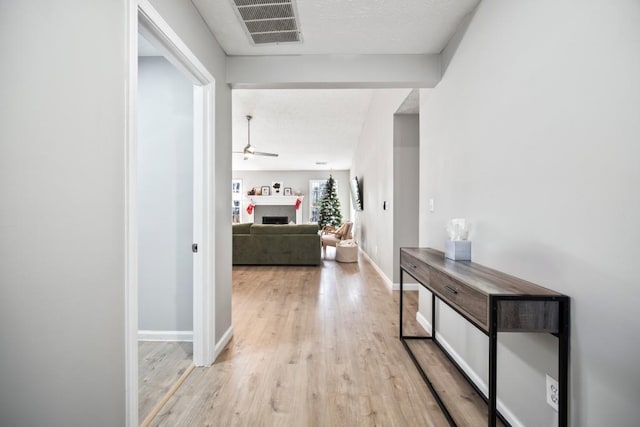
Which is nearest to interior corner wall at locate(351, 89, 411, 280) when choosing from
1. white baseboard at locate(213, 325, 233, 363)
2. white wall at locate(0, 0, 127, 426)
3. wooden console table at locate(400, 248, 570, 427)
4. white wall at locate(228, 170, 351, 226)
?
white baseboard at locate(213, 325, 233, 363)

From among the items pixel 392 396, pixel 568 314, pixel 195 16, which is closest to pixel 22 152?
pixel 195 16

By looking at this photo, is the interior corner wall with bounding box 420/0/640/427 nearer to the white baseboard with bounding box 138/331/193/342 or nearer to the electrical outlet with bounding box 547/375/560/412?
the electrical outlet with bounding box 547/375/560/412

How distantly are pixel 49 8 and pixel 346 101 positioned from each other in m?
4.84

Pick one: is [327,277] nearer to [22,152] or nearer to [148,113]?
[148,113]

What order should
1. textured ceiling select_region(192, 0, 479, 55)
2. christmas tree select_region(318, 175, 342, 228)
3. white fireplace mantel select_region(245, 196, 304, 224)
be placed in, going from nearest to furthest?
textured ceiling select_region(192, 0, 479, 55) < christmas tree select_region(318, 175, 342, 228) < white fireplace mantel select_region(245, 196, 304, 224)

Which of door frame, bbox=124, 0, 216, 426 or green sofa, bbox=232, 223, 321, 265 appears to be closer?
door frame, bbox=124, 0, 216, 426

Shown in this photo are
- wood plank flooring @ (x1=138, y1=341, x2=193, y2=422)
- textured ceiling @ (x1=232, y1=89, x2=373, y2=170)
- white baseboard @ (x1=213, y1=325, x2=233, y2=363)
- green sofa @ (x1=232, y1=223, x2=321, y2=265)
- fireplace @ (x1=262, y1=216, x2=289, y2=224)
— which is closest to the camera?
wood plank flooring @ (x1=138, y1=341, x2=193, y2=422)

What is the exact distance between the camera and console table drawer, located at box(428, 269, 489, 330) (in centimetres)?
129

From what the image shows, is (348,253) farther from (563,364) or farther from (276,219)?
(276,219)

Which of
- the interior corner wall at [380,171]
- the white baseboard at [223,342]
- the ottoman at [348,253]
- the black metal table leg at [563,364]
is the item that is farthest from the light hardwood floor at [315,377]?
the ottoman at [348,253]

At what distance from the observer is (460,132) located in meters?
2.18

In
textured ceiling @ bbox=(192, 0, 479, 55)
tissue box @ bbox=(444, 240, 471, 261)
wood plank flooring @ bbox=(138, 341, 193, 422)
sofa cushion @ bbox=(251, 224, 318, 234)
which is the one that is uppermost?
textured ceiling @ bbox=(192, 0, 479, 55)

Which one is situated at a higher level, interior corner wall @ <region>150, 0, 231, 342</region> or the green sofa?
interior corner wall @ <region>150, 0, 231, 342</region>

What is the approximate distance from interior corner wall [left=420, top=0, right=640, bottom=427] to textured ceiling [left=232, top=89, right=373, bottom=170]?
3.41m
